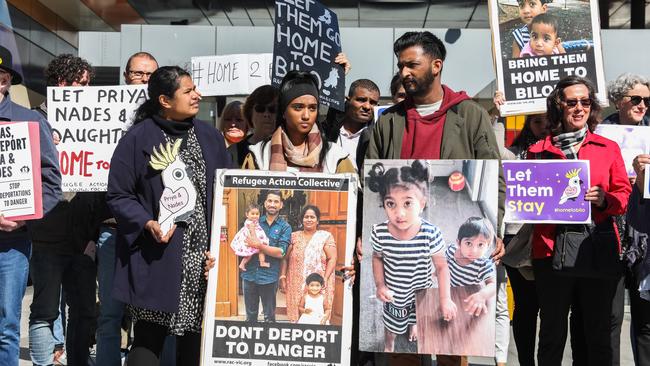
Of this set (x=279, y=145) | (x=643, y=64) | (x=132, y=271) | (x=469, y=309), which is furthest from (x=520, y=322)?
(x=643, y=64)

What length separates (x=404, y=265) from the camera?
4645 millimetres

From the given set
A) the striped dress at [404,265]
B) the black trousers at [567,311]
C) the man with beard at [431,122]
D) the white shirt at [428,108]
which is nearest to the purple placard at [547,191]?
the black trousers at [567,311]

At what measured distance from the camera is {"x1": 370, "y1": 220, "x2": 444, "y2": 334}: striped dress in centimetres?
462

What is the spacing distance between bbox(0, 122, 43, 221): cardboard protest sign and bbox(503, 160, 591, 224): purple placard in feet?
8.59

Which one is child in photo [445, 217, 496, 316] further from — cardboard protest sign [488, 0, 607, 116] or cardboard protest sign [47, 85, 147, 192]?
cardboard protest sign [47, 85, 147, 192]

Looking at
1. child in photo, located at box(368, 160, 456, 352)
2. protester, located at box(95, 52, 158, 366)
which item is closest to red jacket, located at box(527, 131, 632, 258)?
child in photo, located at box(368, 160, 456, 352)

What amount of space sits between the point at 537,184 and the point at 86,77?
322 centimetres

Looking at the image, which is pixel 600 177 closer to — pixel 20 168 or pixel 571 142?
pixel 571 142

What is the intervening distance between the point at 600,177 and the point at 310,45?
2.48 meters

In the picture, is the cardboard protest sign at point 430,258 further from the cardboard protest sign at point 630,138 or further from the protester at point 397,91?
the protester at point 397,91

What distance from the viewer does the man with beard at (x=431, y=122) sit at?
4.92m

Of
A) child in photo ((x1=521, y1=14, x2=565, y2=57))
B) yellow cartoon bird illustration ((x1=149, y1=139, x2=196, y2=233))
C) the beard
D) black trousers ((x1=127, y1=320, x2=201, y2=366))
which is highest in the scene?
child in photo ((x1=521, y1=14, x2=565, y2=57))

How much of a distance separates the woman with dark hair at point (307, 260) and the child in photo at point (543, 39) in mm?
2537

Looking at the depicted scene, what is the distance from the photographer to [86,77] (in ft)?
21.5
